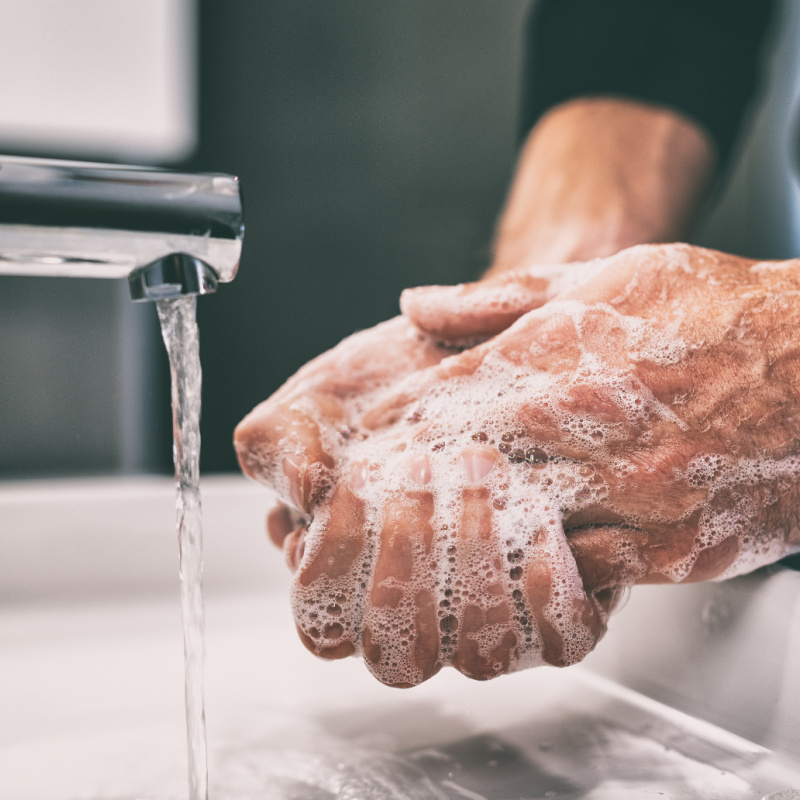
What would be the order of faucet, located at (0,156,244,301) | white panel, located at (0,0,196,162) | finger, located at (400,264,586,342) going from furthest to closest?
1. white panel, located at (0,0,196,162)
2. finger, located at (400,264,586,342)
3. faucet, located at (0,156,244,301)

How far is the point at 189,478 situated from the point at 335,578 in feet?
0.30

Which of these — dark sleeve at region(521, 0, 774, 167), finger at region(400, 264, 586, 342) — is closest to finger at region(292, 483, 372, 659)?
finger at region(400, 264, 586, 342)

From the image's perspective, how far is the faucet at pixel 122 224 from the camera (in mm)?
282

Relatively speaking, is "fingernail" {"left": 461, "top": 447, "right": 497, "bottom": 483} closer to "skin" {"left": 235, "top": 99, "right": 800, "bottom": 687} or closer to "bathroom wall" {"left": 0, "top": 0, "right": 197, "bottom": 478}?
"skin" {"left": 235, "top": 99, "right": 800, "bottom": 687}

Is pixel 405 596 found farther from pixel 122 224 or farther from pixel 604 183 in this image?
pixel 604 183

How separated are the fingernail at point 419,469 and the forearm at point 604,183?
514 millimetres

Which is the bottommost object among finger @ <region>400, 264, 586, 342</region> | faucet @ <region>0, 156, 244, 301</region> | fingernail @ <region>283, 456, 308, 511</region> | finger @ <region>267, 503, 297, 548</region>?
finger @ <region>267, 503, 297, 548</region>

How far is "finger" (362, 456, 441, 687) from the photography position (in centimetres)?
33

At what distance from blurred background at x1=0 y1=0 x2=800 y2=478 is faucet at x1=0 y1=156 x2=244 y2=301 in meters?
1.46

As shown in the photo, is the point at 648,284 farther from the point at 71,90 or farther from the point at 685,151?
the point at 71,90

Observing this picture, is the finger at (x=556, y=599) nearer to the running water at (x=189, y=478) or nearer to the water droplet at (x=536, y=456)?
the water droplet at (x=536, y=456)

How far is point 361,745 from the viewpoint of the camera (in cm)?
40

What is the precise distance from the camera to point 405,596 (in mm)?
334

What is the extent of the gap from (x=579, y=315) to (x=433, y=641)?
16cm
